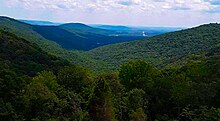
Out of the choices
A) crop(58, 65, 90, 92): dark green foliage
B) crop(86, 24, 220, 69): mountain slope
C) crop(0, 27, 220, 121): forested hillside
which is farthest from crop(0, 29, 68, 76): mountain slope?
crop(0, 27, 220, 121): forested hillside

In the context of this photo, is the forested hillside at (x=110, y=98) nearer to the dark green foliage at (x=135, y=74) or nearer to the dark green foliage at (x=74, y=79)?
the dark green foliage at (x=74, y=79)

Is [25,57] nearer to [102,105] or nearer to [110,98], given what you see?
[102,105]

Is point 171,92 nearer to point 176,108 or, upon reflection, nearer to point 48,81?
point 176,108

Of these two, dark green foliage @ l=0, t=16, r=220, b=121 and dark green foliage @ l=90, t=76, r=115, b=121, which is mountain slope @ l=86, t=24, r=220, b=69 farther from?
dark green foliage @ l=90, t=76, r=115, b=121

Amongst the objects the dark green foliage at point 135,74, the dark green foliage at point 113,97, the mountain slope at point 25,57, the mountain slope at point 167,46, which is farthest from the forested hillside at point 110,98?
the mountain slope at point 167,46

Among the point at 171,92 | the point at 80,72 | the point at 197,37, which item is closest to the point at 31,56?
the point at 80,72

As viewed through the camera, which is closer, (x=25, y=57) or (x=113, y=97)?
(x=113, y=97)

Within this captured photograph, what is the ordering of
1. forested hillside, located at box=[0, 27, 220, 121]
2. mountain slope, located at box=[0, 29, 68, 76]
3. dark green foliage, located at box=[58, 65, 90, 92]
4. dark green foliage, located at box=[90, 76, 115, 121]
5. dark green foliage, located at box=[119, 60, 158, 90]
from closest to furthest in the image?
1. forested hillside, located at box=[0, 27, 220, 121]
2. dark green foliage, located at box=[90, 76, 115, 121]
3. dark green foliage, located at box=[58, 65, 90, 92]
4. dark green foliage, located at box=[119, 60, 158, 90]
5. mountain slope, located at box=[0, 29, 68, 76]

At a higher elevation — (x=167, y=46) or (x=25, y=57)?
Result: (x=25, y=57)

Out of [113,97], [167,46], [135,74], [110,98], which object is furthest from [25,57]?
[167,46]
